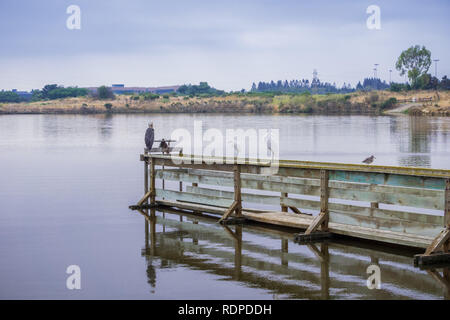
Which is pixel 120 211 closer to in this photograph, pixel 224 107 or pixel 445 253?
pixel 445 253

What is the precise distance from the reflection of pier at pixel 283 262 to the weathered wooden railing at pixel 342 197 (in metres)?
0.43

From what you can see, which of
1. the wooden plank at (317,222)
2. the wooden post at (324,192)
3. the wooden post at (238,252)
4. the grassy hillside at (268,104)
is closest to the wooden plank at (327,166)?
the wooden post at (324,192)

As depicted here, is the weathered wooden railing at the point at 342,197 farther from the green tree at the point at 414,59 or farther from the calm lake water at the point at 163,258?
the green tree at the point at 414,59

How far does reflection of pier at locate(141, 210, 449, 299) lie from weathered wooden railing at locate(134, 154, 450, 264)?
16.7 inches

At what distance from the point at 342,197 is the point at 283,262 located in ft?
7.74

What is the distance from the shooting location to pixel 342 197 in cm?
1411

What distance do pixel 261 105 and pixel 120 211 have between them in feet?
509

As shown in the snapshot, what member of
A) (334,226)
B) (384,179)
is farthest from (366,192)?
(334,226)

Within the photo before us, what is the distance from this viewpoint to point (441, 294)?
10.4 metres

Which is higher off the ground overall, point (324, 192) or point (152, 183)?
point (324, 192)

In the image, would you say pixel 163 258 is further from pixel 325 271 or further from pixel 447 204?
pixel 447 204
